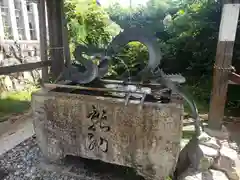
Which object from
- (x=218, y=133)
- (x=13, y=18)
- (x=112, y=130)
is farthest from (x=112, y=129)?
(x=13, y=18)

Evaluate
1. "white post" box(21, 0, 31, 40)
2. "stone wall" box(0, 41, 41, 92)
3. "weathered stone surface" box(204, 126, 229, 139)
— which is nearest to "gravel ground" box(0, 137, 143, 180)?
"weathered stone surface" box(204, 126, 229, 139)

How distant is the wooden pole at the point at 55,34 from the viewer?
4.45 m

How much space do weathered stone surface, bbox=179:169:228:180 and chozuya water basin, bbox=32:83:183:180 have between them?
165 millimetres

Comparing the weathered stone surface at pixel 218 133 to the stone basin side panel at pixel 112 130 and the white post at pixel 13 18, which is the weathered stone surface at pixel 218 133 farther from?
the white post at pixel 13 18

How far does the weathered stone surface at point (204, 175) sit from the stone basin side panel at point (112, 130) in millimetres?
176

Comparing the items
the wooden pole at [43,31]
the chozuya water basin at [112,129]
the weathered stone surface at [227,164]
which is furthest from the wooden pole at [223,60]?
the wooden pole at [43,31]

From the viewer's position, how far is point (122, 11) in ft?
25.3

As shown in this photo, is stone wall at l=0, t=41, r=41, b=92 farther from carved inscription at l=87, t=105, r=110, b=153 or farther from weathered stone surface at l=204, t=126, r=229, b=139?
weathered stone surface at l=204, t=126, r=229, b=139

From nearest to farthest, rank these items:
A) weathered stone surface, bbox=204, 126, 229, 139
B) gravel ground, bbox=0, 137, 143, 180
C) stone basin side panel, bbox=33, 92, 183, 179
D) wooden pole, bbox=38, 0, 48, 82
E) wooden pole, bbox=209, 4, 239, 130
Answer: stone basin side panel, bbox=33, 92, 183, 179 → gravel ground, bbox=0, 137, 143, 180 → wooden pole, bbox=209, 4, 239, 130 → weathered stone surface, bbox=204, 126, 229, 139 → wooden pole, bbox=38, 0, 48, 82

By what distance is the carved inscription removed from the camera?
219cm

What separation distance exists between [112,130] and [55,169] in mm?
942

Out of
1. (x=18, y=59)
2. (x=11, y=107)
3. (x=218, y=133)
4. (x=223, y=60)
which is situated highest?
(x=223, y=60)

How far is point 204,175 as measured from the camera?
6.81ft

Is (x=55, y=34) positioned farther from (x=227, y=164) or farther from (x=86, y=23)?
(x=227, y=164)
